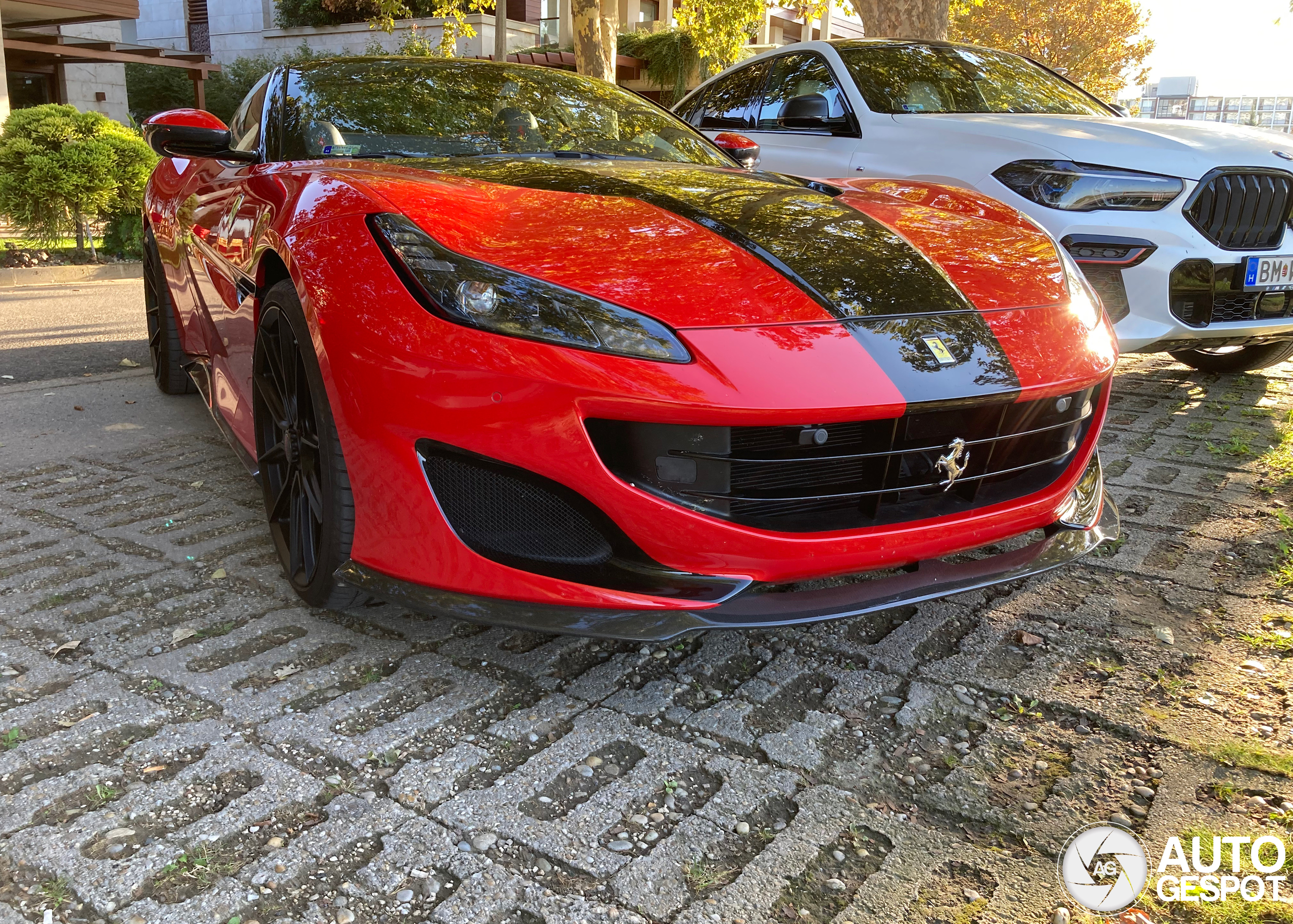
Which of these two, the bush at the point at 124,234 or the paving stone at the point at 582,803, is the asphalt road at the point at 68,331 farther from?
the paving stone at the point at 582,803

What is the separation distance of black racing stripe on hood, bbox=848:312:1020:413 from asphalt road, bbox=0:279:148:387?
4.66 meters

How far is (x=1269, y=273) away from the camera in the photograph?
165 inches

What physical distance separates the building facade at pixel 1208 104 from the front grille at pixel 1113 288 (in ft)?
371

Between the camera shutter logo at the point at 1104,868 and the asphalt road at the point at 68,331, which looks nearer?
the camera shutter logo at the point at 1104,868

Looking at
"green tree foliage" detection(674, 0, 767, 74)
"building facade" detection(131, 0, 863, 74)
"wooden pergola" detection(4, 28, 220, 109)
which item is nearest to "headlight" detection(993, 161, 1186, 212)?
"green tree foliage" detection(674, 0, 767, 74)

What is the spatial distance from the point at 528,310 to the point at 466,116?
158 centimetres

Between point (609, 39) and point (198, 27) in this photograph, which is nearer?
point (609, 39)

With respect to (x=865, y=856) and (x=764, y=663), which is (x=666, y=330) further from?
(x=865, y=856)

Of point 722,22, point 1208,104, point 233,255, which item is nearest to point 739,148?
point 233,255

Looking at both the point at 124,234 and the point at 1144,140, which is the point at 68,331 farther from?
the point at 1144,140

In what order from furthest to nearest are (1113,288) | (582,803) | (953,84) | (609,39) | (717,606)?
(609,39)
(953,84)
(1113,288)
(717,606)
(582,803)

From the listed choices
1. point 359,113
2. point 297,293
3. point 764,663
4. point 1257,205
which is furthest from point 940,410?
point 1257,205

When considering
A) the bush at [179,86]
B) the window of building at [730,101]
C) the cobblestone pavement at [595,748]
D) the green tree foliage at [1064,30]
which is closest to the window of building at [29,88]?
the bush at [179,86]

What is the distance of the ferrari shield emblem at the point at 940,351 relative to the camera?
2.06 metres
